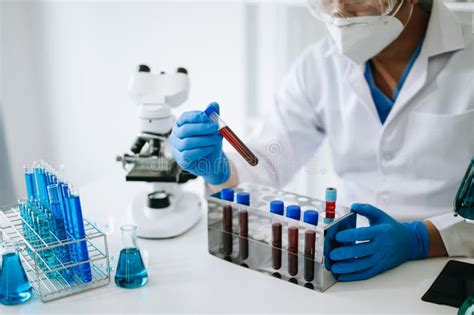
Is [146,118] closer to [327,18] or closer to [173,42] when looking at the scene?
[327,18]

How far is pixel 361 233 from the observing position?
1.21m

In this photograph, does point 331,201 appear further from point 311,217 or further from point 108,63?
point 108,63

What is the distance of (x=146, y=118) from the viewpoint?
1429 millimetres

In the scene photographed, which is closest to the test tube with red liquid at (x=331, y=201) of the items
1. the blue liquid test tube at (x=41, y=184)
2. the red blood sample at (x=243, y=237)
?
the red blood sample at (x=243, y=237)

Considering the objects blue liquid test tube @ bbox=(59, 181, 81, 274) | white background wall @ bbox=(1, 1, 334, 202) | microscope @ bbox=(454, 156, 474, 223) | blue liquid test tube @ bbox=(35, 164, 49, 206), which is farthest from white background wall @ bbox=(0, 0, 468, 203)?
microscope @ bbox=(454, 156, 474, 223)

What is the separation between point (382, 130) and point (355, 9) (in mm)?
386

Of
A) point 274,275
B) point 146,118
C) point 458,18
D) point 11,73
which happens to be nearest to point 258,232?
point 274,275

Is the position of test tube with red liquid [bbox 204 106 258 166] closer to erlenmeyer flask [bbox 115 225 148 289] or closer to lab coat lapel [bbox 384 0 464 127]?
erlenmeyer flask [bbox 115 225 148 289]

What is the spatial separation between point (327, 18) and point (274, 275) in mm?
727

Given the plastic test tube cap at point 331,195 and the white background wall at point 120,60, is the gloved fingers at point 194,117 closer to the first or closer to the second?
the plastic test tube cap at point 331,195

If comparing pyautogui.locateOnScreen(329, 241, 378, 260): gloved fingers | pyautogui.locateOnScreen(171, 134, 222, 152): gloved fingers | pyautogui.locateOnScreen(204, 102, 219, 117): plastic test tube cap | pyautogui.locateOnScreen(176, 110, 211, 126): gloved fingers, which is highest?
pyautogui.locateOnScreen(204, 102, 219, 117): plastic test tube cap

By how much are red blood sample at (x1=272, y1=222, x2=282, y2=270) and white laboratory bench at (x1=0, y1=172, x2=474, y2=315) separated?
44mm

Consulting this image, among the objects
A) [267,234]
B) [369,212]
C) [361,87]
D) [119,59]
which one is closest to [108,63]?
[119,59]

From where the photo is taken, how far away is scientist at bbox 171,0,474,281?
1312 millimetres
